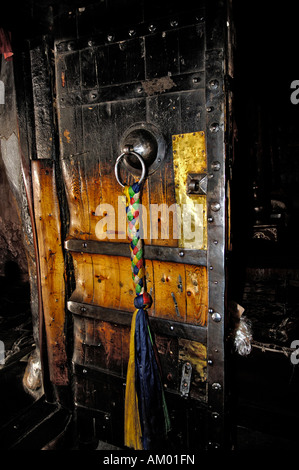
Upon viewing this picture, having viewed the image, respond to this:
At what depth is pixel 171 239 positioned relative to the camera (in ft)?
5.71

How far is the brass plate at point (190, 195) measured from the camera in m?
1.60

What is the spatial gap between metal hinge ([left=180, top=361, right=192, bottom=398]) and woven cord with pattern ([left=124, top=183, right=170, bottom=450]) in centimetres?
13

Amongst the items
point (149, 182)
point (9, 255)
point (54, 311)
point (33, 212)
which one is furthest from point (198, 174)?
point (9, 255)

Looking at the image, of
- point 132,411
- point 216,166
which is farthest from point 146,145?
point 132,411

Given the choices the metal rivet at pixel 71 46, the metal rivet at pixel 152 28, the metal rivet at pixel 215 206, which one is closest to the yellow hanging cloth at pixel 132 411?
the metal rivet at pixel 215 206

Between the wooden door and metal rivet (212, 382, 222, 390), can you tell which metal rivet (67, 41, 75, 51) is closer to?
the wooden door

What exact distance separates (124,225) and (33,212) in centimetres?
74

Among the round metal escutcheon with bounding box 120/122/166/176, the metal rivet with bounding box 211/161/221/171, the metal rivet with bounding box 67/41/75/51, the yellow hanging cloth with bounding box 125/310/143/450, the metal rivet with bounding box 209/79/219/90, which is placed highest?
the metal rivet with bounding box 67/41/75/51

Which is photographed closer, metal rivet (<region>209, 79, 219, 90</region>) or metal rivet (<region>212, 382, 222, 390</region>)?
metal rivet (<region>209, 79, 219, 90</region>)

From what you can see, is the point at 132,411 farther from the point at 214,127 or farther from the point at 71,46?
the point at 71,46

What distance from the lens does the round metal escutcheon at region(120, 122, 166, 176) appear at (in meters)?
1.65

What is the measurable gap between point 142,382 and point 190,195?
1.15 m

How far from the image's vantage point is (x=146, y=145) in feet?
5.42

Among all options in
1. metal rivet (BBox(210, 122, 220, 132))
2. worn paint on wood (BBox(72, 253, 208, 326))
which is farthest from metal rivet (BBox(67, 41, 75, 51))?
worn paint on wood (BBox(72, 253, 208, 326))
